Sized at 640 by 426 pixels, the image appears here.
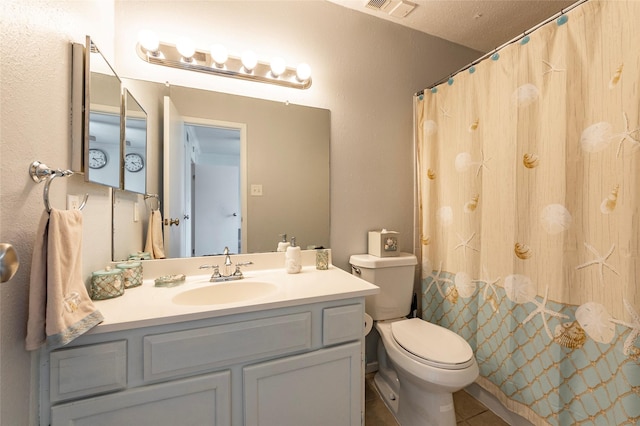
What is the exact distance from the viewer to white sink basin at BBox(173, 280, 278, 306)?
117 centimetres

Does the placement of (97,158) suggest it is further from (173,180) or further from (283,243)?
(283,243)

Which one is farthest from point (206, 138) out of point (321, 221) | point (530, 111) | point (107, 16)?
point (530, 111)

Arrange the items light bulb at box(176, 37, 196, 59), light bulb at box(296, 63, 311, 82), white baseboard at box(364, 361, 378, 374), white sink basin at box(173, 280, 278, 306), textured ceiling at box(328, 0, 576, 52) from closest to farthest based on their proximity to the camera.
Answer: white sink basin at box(173, 280, 278, 306) → light bulb at box(176, 37, 196, 59) → light bulb at box(296, 63, 311, 82) → textured ceiling at box(328, 0, 576, 52) → white baseboard at box(364, 361, 378, 374)

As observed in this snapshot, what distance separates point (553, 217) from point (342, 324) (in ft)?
3.40

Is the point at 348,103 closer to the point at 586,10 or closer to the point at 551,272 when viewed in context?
the point at 586,10

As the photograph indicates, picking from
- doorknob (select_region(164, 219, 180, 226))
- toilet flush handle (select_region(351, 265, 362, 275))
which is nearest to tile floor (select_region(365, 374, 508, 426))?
toilet flush handle (select_region(351, 265, 362, 275))

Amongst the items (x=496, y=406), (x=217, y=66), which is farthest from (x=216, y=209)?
(x=496, y=406)

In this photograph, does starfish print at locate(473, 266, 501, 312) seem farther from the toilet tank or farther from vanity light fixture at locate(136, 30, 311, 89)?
vanity light fixture at locate(136, 30, 311, 89)

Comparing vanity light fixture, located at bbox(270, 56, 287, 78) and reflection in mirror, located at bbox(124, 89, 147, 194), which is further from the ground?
vanity light fixture, located at bbox(270, 56, 287, 78)

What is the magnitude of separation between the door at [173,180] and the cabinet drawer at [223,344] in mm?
579

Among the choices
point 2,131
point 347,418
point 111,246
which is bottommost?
point 347,418

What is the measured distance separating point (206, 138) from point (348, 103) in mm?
911

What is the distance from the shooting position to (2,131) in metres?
0.59

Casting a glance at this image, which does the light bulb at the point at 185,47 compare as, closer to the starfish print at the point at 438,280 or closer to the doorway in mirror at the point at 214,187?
the doorway in mirror at the point at 214,187
